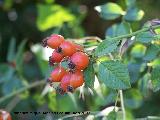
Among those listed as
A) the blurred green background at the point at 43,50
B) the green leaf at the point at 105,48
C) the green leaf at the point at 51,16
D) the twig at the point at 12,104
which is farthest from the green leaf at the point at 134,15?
the green leaf at the point at 51,16

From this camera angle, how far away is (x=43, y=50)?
2.51 metres

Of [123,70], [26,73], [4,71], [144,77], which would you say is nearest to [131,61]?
[144,77]

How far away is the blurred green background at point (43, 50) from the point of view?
7.25 ft

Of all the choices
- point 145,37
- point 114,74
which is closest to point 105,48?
point 114,74

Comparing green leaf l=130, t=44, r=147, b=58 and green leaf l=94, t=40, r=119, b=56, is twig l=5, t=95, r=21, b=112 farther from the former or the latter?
green leaf l=94, t=40, r=119, b=56

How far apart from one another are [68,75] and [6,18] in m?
2.17

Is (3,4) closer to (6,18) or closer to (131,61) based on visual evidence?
(6,18)

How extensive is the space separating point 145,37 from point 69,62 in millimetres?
289

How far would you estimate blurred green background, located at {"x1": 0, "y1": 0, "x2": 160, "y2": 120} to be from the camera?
7.25 ft

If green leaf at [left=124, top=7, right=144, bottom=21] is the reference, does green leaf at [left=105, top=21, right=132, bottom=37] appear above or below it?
below

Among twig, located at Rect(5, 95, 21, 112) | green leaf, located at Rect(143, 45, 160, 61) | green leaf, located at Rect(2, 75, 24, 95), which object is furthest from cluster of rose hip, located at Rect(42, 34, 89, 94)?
twig, located at Rect(5, 95, 21, 112)

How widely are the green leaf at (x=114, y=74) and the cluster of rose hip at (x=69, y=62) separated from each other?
6cm

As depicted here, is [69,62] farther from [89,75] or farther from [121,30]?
[121,30]

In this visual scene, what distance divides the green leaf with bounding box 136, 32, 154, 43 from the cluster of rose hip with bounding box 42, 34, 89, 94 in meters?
0.21
